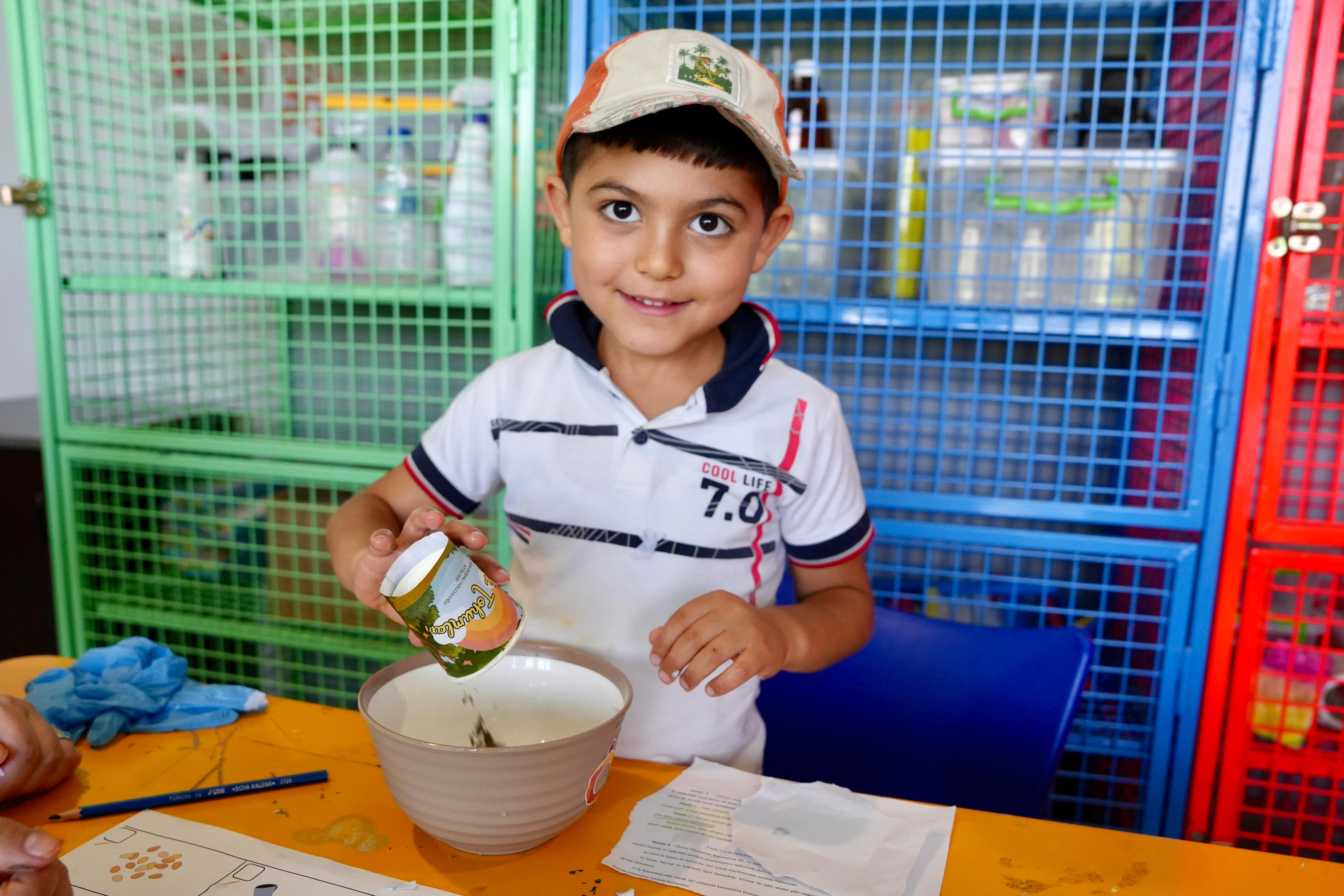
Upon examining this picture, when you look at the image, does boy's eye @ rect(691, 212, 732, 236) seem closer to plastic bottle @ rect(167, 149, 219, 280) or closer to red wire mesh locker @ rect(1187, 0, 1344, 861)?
red wire mesh locker @ rect(1187, 0, 1344, 861)

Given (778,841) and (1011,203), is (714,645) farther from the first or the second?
(1011,203)

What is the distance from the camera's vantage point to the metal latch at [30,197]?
156 cm

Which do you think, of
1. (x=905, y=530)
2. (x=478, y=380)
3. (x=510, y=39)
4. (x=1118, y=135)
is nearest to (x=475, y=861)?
(x=478, y=380)

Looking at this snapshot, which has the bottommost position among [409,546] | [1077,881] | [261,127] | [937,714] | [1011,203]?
[937,714]

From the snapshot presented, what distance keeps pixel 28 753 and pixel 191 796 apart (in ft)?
0.38

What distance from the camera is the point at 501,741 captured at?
732mm

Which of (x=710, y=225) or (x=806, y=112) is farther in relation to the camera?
(x=806, y=112)

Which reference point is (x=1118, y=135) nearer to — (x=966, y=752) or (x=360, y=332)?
(x=966, y=752)

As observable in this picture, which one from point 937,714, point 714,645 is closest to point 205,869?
point 714,645

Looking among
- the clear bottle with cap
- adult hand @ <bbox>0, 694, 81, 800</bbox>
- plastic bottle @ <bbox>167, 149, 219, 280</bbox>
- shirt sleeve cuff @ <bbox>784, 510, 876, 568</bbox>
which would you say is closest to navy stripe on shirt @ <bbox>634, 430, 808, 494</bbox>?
shirt sleeve cuff @ <bbox>784, 510, 876, 568</bbox>

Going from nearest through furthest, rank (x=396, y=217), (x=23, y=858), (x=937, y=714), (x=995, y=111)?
1. (x=23, y=858)
2. (x=937, y=714)
3. (x=995, y=111)
4. (x=396, y=217)

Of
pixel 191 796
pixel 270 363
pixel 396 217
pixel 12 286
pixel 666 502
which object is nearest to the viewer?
pixel 191 796

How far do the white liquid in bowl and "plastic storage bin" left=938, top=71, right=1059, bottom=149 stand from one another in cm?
110

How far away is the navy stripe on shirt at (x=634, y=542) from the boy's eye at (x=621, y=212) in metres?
0.33
